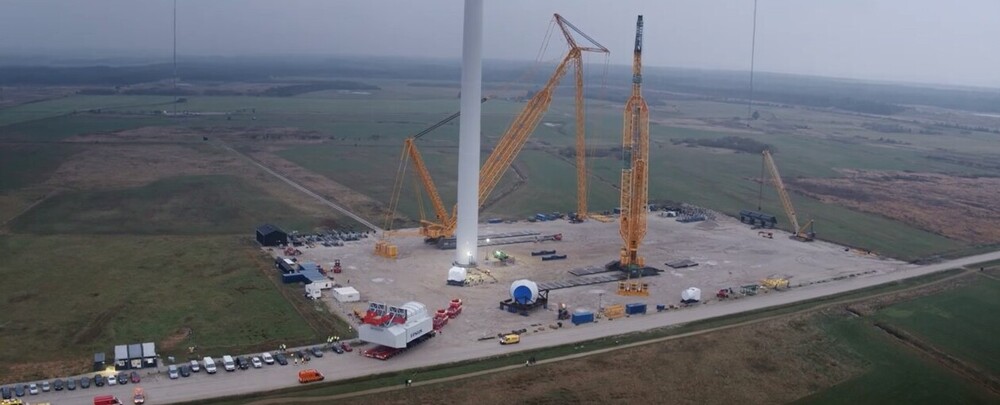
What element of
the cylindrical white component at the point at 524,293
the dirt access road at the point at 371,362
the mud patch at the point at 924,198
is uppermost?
the mud patch at the point at 924,198

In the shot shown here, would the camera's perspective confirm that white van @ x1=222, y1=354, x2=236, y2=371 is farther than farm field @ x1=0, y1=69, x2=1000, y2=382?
No

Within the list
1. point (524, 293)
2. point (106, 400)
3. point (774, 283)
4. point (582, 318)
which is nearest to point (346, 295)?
point (524, 293)

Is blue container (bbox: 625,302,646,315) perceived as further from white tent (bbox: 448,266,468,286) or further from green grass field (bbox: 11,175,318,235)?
green grass field (bbox: 11,175,318,235)

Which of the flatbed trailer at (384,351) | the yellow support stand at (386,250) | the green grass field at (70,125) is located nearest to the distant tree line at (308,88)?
the green grass field at (70,125)

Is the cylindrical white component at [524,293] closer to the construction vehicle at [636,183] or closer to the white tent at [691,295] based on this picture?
the white tent at [691,295]

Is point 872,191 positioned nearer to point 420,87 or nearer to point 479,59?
point 479,59

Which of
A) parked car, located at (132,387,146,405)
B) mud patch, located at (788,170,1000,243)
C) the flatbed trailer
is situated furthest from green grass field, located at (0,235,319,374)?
mud patch, located at (788,170,1000,243)
